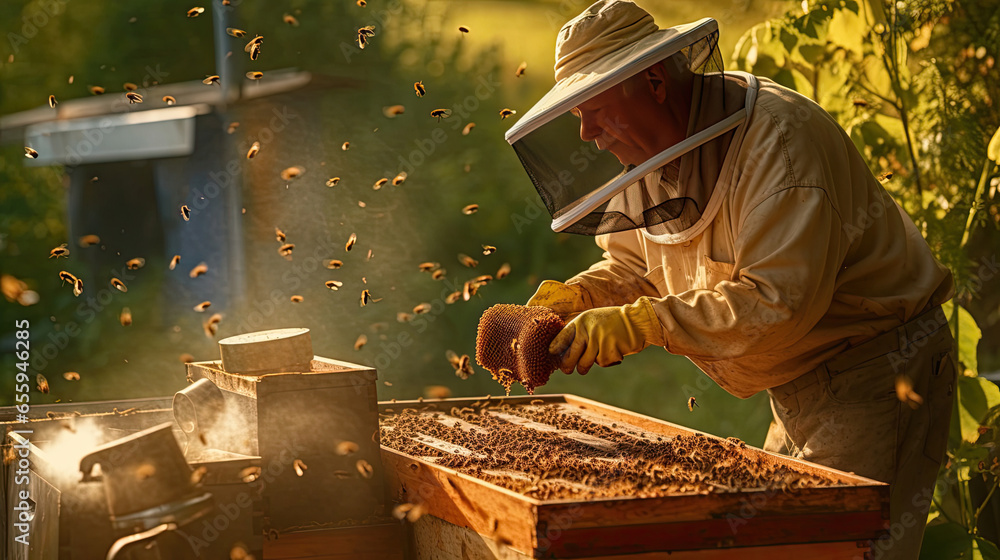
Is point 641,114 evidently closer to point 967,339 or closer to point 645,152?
point 645,152

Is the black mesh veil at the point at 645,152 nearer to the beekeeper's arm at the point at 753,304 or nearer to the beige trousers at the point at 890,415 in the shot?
the beekeeper's arm at the point at 753,304

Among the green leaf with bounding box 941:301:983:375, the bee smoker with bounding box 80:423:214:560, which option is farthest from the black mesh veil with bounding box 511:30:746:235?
the green leaf with bounding box 941:301:983:375

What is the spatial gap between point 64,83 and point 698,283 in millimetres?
4497

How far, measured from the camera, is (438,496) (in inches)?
74.6

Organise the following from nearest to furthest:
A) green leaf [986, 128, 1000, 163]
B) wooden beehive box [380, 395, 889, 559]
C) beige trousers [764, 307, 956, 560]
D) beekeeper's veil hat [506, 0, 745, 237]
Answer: wooden beehive box [380, 395, 889, 559]
beekeeper's veil hat [506, 0, 745, 237]
beige trousers [764, 307, 956, 560]
green leaf [986, 128, 1000, 163]

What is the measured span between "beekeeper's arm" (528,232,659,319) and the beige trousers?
65 centimetres

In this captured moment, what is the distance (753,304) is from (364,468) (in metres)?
1.07

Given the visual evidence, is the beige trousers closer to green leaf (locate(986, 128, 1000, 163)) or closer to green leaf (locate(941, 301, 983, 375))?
green leaf (locate(986, 128, 1000, 163))

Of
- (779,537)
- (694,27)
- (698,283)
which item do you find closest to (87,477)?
(779,537)

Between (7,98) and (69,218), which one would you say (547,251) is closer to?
(69,218)

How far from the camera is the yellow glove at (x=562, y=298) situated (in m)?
2.55

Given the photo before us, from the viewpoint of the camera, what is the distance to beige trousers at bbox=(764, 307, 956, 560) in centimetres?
216

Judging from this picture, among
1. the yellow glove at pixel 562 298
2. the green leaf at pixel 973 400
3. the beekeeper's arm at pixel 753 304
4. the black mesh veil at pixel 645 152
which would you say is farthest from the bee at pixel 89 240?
the green leaf at pixel 973 400

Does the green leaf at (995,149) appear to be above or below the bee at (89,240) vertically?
above
